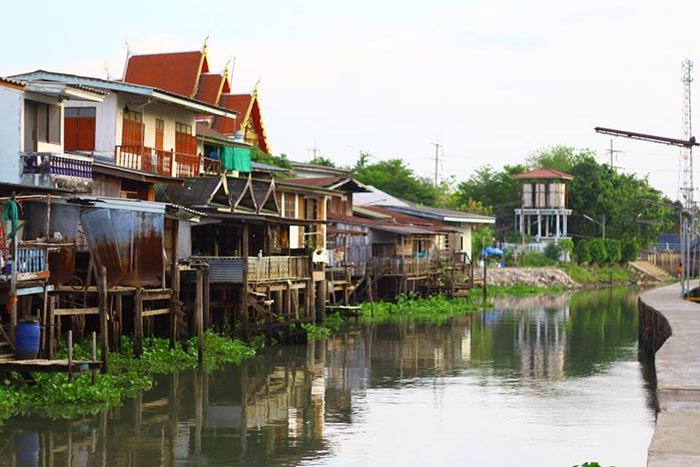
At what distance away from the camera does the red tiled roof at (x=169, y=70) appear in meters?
48.1

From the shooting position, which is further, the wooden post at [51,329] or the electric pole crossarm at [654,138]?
the electric pole crossarm at [654,138]

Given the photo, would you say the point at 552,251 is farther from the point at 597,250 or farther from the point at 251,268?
the point at 251,268

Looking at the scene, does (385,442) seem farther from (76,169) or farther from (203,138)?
(203,138)

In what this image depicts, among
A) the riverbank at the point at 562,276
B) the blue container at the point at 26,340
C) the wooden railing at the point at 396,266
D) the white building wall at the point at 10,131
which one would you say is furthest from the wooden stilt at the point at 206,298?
the riverbank at the point at 562,276

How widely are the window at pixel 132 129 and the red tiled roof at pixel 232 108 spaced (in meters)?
13.6

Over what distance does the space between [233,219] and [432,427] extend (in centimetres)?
1347

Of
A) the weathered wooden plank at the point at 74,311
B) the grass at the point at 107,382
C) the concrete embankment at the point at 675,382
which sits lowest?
the grass at the point at 107,382

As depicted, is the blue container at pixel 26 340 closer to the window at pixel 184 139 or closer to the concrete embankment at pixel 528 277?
the window at pixel 184 139

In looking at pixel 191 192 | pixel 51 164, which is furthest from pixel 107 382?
pixel 191 192

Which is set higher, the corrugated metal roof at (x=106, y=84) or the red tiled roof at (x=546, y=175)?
the red tiled roof at (x=546, y=175)

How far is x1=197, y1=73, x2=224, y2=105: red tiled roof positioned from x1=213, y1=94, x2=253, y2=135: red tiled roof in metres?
0.91

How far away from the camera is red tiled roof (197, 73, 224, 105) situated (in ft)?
158

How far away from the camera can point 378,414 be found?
2356 cm

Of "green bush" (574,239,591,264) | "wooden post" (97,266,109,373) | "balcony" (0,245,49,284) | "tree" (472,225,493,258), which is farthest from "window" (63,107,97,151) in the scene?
"green bush" (574,239,591,264)
